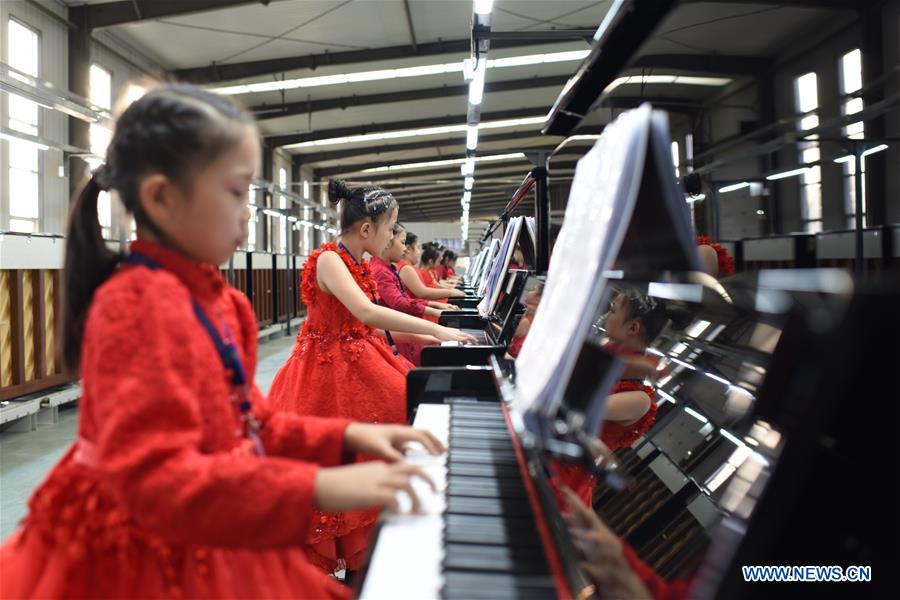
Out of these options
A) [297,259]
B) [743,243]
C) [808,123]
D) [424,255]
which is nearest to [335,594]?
[743,243]

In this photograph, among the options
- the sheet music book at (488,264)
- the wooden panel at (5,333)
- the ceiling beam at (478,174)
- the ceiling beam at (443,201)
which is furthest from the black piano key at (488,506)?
the ceiling beam at (443,201)

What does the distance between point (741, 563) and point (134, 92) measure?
1.07m

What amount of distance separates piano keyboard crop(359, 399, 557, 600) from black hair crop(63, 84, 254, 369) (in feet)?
1.76

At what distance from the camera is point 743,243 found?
112 cm

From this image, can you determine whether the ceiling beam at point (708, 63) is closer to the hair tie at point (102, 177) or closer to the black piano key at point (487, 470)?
the black piano key at point (487, 470)

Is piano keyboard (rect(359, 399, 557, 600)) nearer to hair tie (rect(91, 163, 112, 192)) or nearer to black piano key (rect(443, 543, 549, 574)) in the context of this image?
black piano key (rect(443, 543, 549, 574))

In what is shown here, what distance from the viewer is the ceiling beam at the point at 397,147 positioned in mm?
16750

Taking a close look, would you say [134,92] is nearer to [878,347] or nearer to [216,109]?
[216,109]

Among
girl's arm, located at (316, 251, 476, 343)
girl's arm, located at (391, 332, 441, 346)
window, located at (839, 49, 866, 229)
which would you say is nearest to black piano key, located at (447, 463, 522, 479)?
window, located at (839, 49, 866, 229)

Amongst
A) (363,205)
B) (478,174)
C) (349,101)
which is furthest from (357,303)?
(478,174)

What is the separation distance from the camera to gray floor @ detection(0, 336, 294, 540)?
3.13m

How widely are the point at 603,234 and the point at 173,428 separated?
0.54 meters

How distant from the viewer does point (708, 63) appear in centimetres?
117

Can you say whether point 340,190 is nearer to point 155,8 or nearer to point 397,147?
point 155,8
